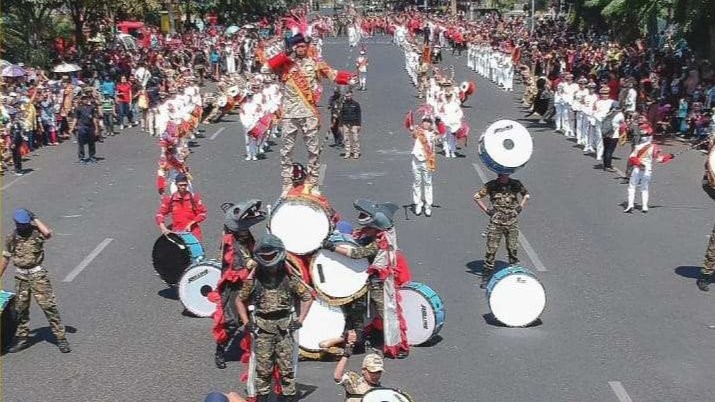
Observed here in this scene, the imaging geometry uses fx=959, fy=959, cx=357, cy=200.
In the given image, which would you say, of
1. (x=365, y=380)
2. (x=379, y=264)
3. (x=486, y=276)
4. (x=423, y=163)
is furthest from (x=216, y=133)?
(x=365, y=380)

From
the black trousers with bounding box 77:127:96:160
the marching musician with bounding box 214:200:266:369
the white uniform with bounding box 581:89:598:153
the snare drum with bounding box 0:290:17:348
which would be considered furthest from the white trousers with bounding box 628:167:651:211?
the black trousers with bounding box 77:127:96:160

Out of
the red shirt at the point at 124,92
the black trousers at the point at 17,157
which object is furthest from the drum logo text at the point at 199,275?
the red shirt at the point at 124,92

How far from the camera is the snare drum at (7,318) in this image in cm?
1112

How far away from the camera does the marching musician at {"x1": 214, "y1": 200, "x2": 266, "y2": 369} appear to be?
33.2 feet

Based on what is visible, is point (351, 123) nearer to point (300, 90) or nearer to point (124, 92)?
point (124, 92)

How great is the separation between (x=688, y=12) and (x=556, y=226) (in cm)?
1182

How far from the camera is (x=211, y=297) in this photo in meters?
10.4

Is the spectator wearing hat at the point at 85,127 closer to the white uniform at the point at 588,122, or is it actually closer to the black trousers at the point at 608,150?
the black trousers at the point at 608,150

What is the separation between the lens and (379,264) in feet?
34.4

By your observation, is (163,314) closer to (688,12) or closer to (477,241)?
(477,241)

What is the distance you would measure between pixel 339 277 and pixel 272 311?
168 cm

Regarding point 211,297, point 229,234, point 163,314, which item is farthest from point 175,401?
point 163,314

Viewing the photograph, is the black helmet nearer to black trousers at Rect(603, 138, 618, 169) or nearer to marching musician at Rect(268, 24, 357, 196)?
marching musician at Rect(268, 24, 357, 196)

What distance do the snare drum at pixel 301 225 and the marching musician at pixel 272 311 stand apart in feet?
4.54
